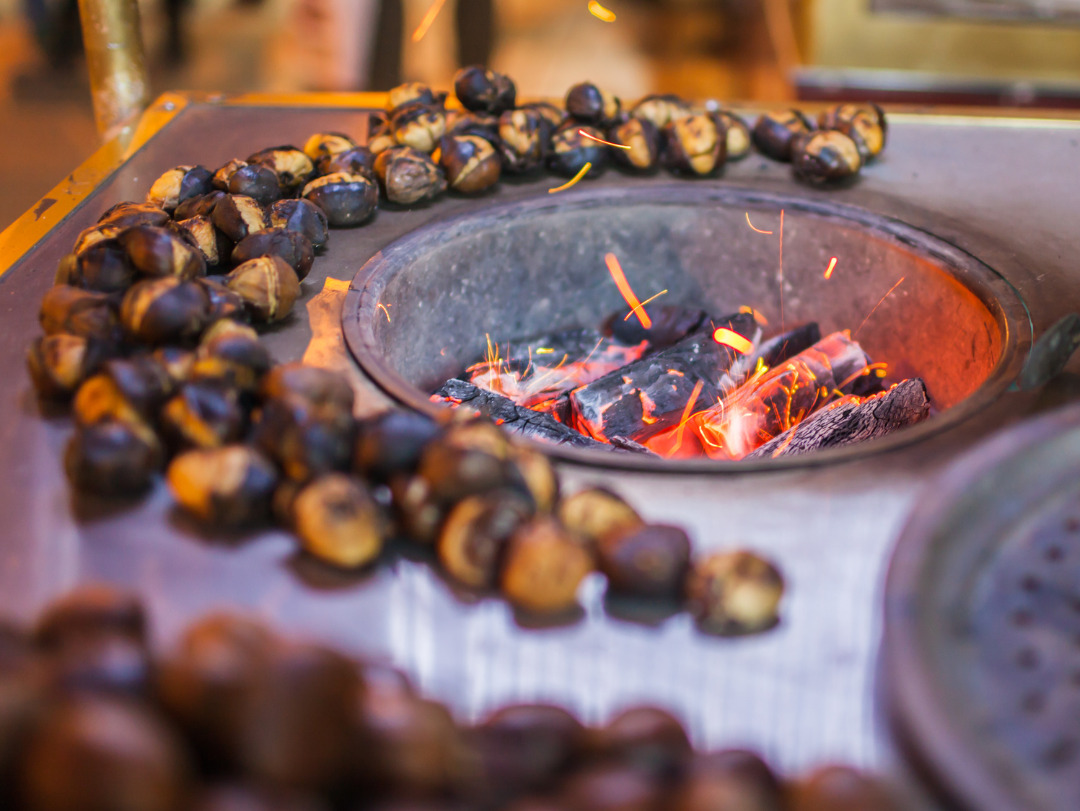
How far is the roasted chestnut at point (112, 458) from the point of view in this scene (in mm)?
890

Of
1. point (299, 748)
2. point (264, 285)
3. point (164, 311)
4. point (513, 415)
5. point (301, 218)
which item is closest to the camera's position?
point (299, 748)

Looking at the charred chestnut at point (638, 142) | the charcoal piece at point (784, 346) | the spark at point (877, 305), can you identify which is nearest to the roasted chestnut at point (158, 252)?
the charred chestnut at point (638, 142)

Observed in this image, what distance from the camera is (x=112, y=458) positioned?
35.1 inches

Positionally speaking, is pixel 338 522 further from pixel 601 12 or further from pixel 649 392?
pixel 601 12

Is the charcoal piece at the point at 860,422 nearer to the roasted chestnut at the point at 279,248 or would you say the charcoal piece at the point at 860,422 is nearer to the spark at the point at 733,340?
the spark at the point at 733,340

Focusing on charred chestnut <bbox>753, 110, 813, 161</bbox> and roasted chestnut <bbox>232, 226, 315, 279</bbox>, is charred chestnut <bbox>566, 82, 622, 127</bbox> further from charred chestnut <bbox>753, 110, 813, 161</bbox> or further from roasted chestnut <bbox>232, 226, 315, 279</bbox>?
roasted chestnut <bbox>232, 226, 315, 279</bbox>

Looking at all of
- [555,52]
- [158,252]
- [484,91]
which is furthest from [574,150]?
[555,52]

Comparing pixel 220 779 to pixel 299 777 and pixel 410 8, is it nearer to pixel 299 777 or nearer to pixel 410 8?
pixel 299 777

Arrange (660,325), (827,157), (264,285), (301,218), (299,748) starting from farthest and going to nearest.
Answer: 1. (660,325)
2. (827,157)
3. (301,218)
4. (264,285)
5. (299,748)

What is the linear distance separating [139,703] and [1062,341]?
104cm

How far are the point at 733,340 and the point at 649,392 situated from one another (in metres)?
0.23

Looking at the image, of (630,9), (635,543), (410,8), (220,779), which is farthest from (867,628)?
(630,9)

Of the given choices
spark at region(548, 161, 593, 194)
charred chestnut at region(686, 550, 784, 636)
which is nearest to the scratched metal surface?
charred chestnut at region(686, 550, 784, 636)

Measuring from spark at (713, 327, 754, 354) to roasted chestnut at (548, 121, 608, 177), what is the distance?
369 millimetres
